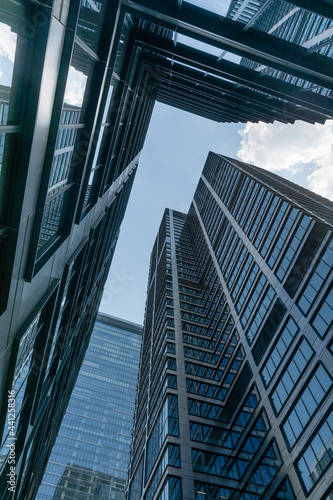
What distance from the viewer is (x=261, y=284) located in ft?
109

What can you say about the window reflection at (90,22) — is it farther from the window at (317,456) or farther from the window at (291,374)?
the window at (317,456)

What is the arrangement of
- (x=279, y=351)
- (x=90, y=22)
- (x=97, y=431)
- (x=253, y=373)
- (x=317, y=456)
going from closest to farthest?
(x=90, y=22)
(x=317, y=456)
(x=279, y=351)
(x=253, y=373)
(x=97, y=431)

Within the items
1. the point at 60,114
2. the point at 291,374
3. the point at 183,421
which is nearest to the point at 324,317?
the point at 291,374

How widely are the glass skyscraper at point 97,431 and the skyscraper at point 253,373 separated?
7619cm

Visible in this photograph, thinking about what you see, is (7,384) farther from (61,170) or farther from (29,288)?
(61,170)

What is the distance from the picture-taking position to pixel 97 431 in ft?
376

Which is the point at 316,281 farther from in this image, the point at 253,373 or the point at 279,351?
the point at 253,373

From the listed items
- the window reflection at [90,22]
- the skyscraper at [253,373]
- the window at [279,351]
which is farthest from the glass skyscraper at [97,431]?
the window reflection at [90,22]

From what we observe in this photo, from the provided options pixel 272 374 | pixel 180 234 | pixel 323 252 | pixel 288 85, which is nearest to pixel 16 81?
pixel 288 85

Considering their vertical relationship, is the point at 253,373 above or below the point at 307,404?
below

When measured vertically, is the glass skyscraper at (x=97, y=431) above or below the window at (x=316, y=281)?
below

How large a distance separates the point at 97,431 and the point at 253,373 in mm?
107236

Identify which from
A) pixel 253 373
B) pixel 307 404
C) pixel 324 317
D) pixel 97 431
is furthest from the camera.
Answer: pixel 97 431

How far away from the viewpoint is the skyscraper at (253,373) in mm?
21078
